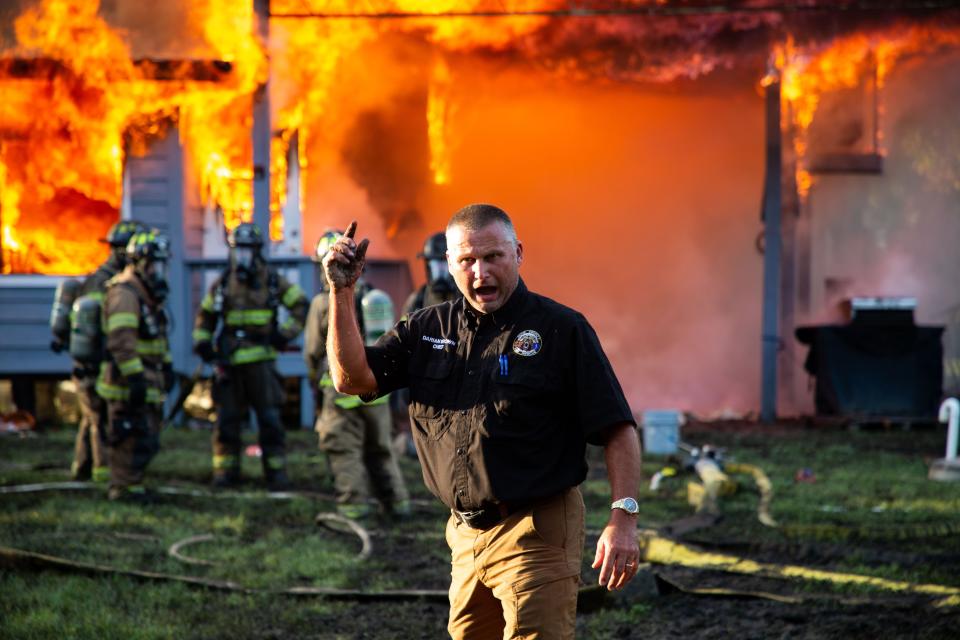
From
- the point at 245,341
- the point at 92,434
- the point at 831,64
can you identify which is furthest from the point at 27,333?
the point at 831,64

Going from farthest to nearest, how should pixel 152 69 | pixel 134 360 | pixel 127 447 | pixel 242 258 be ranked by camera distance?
pixel 152 69 < pixel 242 258 < pixel 127 447 < pixel 134 360

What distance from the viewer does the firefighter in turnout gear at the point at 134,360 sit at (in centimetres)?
876

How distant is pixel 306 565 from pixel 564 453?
3.69 m

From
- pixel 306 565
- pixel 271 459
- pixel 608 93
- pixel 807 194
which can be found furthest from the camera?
pixel 608 93

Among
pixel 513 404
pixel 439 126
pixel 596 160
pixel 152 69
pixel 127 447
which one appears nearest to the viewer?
pixel 513 404

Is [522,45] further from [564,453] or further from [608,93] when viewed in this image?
[564,453]

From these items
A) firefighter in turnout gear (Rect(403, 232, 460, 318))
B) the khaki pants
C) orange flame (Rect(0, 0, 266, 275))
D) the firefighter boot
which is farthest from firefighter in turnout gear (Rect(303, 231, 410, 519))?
orange flame (Rect(0, 0, 266, 275))

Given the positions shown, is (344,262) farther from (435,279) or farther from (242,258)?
(242,258)

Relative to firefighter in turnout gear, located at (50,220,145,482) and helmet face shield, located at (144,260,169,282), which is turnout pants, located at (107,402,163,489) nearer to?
firefighter in turnout gear, located at (50,220,145,482)

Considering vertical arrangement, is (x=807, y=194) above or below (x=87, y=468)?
above

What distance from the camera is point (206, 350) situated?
31.9 ft

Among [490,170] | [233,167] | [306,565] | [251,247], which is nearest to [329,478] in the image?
[251,247]

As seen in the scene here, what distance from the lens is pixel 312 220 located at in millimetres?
16188

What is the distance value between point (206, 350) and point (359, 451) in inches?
83.3
